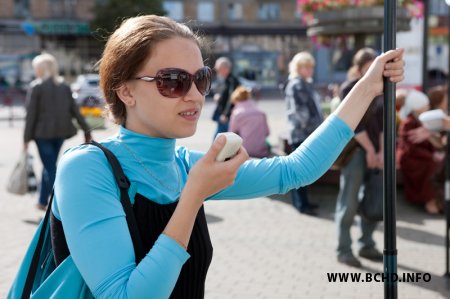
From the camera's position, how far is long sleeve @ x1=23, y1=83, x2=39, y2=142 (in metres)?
7.75

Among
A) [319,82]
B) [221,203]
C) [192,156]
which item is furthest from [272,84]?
[192,156]

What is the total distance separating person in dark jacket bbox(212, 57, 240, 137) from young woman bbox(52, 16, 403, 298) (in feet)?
26.9

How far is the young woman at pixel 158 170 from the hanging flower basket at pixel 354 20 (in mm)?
8426

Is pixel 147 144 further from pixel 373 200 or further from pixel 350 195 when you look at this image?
pixel 350 195

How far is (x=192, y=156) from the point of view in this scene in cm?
222

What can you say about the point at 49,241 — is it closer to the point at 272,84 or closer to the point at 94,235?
the point at 94,235

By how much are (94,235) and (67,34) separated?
4725cm

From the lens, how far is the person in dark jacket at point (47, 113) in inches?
307

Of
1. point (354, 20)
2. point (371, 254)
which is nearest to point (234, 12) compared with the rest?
point (354, 20)

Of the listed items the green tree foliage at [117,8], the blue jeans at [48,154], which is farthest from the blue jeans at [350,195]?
the green tree foliage at [117,8]

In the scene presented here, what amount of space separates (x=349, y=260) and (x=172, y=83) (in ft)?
14.4

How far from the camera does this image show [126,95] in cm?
186

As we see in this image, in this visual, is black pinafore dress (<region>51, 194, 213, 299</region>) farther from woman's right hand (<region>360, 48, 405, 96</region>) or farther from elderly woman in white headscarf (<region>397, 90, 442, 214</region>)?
elderly woman in white headscarf (<region>397, 90, 442, 214</region>)

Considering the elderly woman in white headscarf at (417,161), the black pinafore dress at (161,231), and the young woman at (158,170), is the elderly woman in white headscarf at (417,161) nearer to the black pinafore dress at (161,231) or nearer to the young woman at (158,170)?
the young woman at (158,170)
